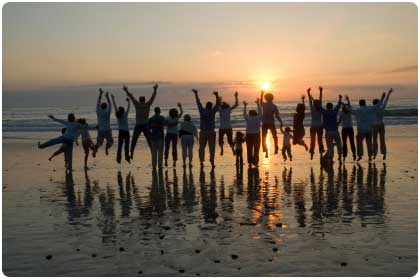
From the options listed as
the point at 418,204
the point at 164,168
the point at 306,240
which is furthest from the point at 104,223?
the point at 164,168

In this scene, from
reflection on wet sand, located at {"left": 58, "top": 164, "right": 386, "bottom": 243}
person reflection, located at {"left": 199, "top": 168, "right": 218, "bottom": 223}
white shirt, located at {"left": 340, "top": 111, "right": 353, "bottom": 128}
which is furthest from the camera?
white shirt, located at {"left": 340, "top": 111, "right": 353, "bottom": 128}

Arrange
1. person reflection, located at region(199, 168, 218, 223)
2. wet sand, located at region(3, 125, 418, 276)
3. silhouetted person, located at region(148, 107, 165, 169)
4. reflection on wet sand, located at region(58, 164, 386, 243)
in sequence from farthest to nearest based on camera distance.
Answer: silhouetted person, located at region(148, 107, 165, 169), person reflection, located at region(199, 168, 218, 223), reflection on wet sand, located at region(58, 164, 386, 243), wet sand, located at region(3, 125, 418, 276)

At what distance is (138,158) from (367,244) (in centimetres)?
1226

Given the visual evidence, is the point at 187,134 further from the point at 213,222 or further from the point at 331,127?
the point at 213,222

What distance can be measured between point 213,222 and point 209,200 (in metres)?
1.90

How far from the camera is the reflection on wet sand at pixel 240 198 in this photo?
9688 millimetres

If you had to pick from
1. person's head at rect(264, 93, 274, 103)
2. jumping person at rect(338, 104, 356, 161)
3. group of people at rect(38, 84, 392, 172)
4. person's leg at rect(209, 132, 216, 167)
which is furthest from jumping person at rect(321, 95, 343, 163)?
person's leg at rect(209, 132, 216, 167)

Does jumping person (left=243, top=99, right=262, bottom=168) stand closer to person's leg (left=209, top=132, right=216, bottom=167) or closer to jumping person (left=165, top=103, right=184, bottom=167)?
person's leg (left=209, top=132, right=216, bottom=167)

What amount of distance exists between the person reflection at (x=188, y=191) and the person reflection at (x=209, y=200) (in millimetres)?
189

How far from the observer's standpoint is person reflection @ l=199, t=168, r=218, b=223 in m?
9.90

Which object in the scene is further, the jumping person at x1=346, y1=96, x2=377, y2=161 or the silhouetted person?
the jumping person at x1=346, y1=96, x2=377, y2=161

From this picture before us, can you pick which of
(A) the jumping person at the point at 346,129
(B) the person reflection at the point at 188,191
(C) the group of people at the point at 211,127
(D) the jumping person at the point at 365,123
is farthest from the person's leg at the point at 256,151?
(D) the jumping person at the point at 365,123

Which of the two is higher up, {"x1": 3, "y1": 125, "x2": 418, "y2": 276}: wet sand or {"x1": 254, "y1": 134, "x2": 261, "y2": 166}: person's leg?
{"x1": 254, "y1": 134, "x2": 261, "y2": 166}: person's leg

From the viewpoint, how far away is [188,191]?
40.9 feet
